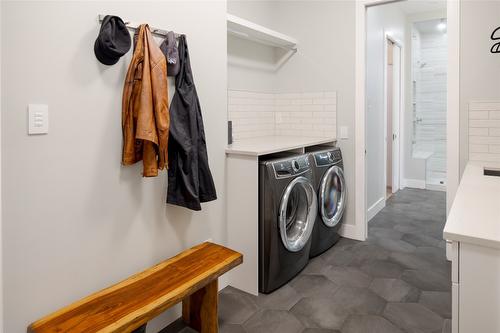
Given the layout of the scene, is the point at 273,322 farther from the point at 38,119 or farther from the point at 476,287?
the point at 38,119

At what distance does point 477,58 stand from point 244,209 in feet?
7.03

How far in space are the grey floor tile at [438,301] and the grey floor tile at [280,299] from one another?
2.72 ft

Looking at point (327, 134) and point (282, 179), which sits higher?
point (327, 134)

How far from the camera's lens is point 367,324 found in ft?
6.92

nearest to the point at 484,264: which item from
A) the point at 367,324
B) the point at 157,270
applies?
the point at 367,324

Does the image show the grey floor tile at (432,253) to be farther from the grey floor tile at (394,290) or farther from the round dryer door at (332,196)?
the round dryer door at (332,196)

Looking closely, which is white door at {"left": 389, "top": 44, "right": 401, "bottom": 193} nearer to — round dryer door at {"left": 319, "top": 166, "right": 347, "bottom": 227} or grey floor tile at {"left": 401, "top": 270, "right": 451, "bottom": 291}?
round dryer door at {"left": 319, "top": 166, "right": 347, "bottom": 227}

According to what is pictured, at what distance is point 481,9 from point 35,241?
329 cm

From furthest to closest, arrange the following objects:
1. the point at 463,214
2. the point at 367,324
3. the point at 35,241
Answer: the point at 367,324 < the point at 35,241 < the point at 463,214

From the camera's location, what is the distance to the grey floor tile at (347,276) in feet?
8.59

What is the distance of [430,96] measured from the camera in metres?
6.07

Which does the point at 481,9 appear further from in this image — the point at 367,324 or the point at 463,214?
the point at 367,324

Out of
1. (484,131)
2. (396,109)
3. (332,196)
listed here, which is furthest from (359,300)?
(396,109)

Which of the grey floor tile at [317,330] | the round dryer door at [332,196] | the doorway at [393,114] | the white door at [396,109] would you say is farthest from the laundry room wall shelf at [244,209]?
the white door at [396,109]
